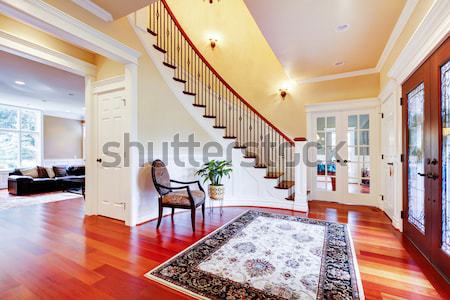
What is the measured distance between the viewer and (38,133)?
25.7 feet

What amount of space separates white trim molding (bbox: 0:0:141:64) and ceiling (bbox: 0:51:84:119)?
2.36 metres

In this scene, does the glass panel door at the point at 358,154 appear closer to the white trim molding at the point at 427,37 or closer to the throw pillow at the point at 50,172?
the white trim molding at the point at 427,37

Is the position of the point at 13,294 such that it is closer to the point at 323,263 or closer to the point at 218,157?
the point at 323,263

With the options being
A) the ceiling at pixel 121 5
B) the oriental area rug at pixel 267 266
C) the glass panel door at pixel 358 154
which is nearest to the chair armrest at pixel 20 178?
the ceiling at pixel 121 5

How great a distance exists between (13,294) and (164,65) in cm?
339

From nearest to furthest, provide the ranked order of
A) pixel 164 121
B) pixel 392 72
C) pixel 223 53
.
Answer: pixel 392 72
pixel 164 121
pixel 223 53

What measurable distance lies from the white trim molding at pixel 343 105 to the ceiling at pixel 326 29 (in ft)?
2.17

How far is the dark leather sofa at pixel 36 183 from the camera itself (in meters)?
5.75

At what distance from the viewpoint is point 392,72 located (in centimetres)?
312

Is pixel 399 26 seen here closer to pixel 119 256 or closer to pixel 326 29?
pixel 326 29

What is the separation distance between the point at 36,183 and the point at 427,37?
27.5 feet

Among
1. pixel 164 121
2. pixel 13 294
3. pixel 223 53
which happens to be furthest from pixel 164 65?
pixel 13 294

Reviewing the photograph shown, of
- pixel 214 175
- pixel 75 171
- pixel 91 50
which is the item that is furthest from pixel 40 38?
pixel 75 171

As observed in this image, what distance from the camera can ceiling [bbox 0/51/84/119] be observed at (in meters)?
4.25
